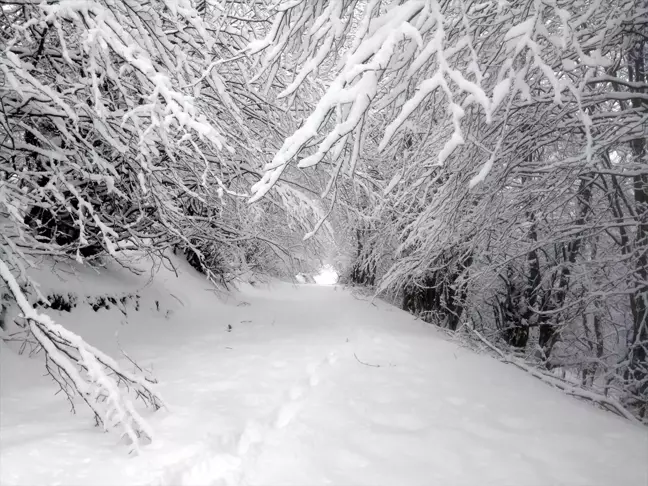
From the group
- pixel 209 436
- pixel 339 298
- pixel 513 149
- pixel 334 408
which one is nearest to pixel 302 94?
pixel 513 149

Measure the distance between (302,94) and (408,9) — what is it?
3769 mm

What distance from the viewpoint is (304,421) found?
347 centimetres

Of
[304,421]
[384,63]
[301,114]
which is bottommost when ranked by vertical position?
[304,421]

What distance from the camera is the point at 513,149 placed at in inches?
142

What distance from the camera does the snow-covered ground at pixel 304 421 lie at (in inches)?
103

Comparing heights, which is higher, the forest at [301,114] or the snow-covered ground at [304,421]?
the forest at [301,114]

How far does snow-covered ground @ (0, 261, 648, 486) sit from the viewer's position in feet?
8.59

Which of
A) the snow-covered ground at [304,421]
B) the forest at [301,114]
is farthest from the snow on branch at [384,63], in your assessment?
the snow-covered ground at [304,421]

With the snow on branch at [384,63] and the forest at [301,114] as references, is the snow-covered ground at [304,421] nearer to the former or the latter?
the forest at [301,114]

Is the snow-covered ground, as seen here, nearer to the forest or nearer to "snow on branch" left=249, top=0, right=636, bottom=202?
the forest

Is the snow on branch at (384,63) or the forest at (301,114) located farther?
the forest at (301,114)

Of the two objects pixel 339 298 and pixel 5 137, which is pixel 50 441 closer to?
pixel 5 137

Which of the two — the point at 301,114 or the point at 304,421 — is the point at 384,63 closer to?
the point at 304,421

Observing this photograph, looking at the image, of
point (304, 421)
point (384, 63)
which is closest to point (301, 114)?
point (304, 421)
